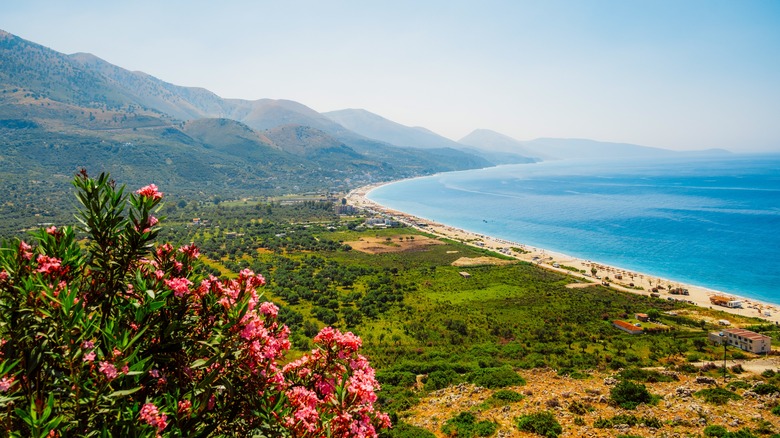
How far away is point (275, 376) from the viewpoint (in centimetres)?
359

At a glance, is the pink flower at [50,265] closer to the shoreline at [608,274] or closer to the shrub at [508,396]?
the shrub at [508,396]

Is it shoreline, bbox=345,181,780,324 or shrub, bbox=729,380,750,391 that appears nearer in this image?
shrub, bbox=729,380,750,391

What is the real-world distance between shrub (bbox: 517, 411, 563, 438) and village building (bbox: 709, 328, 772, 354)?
22.3 meters

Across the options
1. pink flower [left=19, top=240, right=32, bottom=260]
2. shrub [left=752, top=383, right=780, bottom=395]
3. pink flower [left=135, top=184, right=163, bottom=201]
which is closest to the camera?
pink flower [left=19, top=240, right=32, bottom=260]

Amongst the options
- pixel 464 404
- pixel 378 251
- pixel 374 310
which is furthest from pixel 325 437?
pixel 378 251

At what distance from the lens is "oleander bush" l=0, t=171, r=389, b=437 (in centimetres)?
266

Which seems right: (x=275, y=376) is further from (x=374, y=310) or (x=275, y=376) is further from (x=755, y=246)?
(x=755, y=246)

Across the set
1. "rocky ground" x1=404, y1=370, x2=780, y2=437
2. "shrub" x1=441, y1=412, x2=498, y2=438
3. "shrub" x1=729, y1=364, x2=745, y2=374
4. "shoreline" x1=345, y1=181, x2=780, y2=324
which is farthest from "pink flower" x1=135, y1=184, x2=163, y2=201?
"shoreline" x1=345, y1=181, x2=780, y2=324

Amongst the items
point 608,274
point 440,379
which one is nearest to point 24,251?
point 440,379

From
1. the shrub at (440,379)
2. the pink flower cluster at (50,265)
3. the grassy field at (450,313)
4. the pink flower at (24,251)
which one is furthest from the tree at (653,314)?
the pink flower at (24,251)

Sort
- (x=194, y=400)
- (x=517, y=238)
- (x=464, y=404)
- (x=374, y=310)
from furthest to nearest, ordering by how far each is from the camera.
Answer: (x=517, y=238)
(x=374, y=310)
(x=464, y=404)
(x=194, y=400)

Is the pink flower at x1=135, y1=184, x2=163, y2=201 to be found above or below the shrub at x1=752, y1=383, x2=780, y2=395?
above

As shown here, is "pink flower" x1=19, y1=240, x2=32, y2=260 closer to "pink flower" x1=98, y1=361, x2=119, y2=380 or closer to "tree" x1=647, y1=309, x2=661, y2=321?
"pink flower" x1=98, y1=361, x2=119, y2=380

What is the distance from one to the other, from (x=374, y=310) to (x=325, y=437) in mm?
34727
